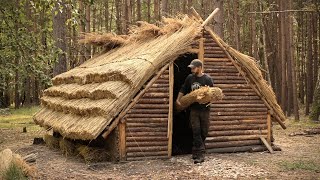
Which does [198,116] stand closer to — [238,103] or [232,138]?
[232,138]

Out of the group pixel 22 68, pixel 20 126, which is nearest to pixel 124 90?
pixel 22 68

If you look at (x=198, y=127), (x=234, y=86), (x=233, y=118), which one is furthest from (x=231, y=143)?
(x=198, y=127)

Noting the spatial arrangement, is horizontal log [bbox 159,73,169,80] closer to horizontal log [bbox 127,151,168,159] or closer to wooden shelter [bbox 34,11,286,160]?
wooden shelter [bbox 34,11,286,160]

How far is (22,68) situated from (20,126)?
631cm

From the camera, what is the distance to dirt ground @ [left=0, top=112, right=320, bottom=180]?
8.08m

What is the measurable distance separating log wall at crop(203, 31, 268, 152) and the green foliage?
464 cm

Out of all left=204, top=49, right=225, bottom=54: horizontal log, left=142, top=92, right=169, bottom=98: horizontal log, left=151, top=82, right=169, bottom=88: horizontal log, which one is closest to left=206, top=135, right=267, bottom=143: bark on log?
left=142, top=92, right=169, bottom=98: horizontal log

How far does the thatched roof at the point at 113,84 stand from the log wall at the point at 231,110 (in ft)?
2.77

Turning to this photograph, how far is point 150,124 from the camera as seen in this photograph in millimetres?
9695

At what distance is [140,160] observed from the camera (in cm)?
943

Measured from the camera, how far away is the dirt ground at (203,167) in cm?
808

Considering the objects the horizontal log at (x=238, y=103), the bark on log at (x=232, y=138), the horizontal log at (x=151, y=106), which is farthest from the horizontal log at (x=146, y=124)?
the horizontal log at (x=238, y=103)

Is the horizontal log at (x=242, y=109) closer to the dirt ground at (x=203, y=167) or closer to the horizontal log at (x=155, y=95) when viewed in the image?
the dirt ground at (x=203, y=167)

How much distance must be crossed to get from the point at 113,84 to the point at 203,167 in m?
2.58
